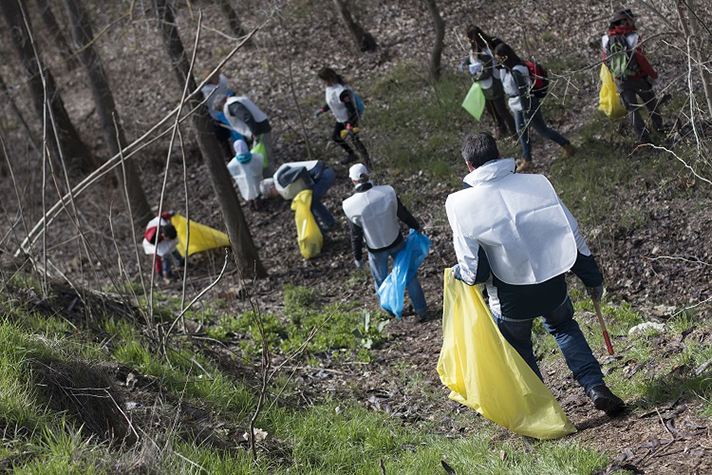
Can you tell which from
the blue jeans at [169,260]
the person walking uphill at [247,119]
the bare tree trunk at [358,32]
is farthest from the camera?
the bare tree trunk at [358,32]

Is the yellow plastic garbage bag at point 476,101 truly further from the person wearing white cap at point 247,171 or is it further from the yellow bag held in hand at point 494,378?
the yellow bag held in hand at point 494,378

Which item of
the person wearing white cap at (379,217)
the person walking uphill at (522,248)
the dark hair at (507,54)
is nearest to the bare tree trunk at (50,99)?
the person wearing white cap at (379,217)

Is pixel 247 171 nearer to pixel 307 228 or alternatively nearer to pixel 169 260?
pixel 169 260

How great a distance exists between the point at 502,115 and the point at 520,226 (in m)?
6.75

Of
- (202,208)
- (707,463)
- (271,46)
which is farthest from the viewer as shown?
(271,46)

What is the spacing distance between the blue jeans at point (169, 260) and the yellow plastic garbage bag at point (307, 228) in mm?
1963

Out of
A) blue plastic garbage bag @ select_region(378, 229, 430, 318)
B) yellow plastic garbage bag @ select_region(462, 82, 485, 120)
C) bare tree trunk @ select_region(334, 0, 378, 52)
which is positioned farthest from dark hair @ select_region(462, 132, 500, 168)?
bare tree trunk @ select_region(334, 0, 378, 52)

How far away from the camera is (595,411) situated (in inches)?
172

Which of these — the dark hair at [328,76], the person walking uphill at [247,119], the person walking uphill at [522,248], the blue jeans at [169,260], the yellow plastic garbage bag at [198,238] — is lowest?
the blue jeans at [169,260]

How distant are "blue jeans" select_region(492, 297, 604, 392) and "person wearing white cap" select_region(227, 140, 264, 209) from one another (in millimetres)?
7317

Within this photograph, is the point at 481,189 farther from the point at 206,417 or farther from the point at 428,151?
the point at 428,151

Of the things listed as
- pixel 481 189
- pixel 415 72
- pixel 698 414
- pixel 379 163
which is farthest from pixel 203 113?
pixel 698 414

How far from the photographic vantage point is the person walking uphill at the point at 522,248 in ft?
13.1

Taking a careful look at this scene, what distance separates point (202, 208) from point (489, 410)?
9.09m
